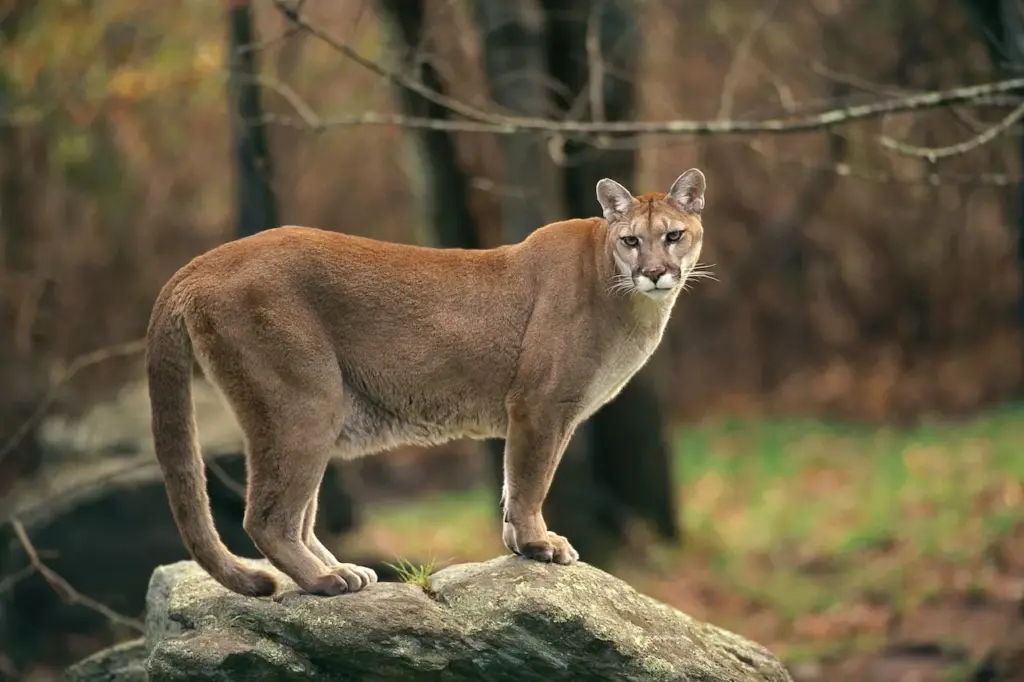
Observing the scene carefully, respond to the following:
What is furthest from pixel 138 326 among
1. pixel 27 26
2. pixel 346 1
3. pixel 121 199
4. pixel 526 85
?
pixel 526 85

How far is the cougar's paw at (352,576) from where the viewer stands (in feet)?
21.9

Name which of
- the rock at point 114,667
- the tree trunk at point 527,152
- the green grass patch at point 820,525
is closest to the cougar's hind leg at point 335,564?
the rock at point 114,667

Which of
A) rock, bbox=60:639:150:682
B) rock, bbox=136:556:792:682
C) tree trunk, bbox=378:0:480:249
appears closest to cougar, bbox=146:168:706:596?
rock, bbox=136:556:792:682

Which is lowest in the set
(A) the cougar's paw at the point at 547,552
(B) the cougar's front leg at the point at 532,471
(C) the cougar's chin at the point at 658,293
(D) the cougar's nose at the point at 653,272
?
(A) the cougar's paw at the point at 547,552

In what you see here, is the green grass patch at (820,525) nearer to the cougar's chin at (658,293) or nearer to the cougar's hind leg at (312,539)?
the cougar's hind leg at (312,539)

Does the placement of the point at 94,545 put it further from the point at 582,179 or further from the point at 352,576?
the point at 582,179

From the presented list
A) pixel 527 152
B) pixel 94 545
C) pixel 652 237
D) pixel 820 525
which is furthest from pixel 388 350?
pixel 820 525

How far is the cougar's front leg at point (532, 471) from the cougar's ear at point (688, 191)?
1297mm

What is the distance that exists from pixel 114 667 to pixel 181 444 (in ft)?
6.07

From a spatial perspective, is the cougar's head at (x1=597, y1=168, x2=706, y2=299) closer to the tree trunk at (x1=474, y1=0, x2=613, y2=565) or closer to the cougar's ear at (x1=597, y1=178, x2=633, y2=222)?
the cougar's ear at (x1=597, y1=178, x2=633, y2=222)

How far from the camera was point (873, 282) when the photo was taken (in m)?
21.3

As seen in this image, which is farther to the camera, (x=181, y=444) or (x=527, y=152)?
(x=527, y=152)

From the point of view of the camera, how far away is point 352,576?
6.71m

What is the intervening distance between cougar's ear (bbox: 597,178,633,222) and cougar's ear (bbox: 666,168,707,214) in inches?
10.4
